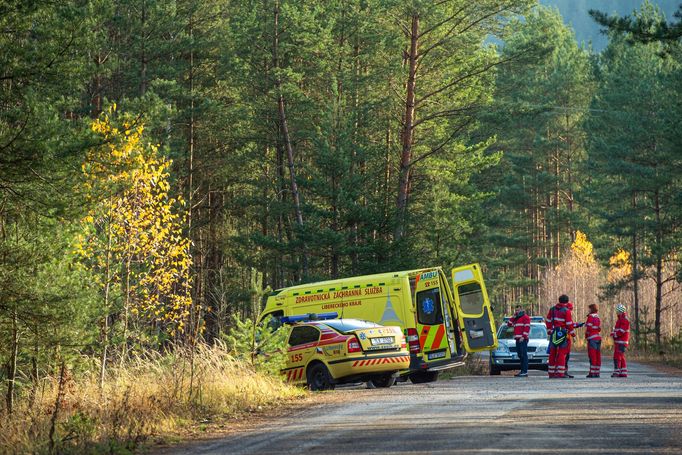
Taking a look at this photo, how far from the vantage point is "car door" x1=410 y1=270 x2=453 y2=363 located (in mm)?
25781

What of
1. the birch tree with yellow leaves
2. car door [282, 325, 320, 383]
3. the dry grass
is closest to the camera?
the dry grass

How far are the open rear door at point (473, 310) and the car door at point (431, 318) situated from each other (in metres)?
0.48

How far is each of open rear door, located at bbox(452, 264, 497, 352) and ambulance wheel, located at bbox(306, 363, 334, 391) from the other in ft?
14.0

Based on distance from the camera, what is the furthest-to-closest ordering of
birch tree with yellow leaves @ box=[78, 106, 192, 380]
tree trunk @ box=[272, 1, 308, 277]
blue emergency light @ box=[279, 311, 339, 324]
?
tree trunk @ box=[272, 1, 308, 277]
blue emergency light @ box=[279, 311, 339, 324]
birch tree with yellow leaves @ box=[78, 106, 192, 380]

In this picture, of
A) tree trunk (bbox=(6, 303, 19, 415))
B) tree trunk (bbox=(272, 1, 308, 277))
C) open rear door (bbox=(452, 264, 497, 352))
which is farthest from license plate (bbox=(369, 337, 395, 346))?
tree trunk (bbox=(272, 1, 308, 277))

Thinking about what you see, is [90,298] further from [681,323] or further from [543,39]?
[681,323]

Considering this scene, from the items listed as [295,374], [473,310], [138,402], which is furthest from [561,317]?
[138,402]

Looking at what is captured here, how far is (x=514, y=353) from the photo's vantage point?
31.0 m

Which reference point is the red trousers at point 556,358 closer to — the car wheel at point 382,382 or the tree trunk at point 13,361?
the car wheel at point 382,382

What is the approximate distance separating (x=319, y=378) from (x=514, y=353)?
9.27 m

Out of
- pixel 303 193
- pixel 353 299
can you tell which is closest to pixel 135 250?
pixel 353 299

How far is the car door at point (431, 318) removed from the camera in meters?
25.8

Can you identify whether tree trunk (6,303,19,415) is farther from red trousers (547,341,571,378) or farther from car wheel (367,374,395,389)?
red trousers (547,341,571,378)

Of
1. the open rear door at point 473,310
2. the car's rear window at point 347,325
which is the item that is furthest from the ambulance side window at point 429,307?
the car's rear window at point 347,325
